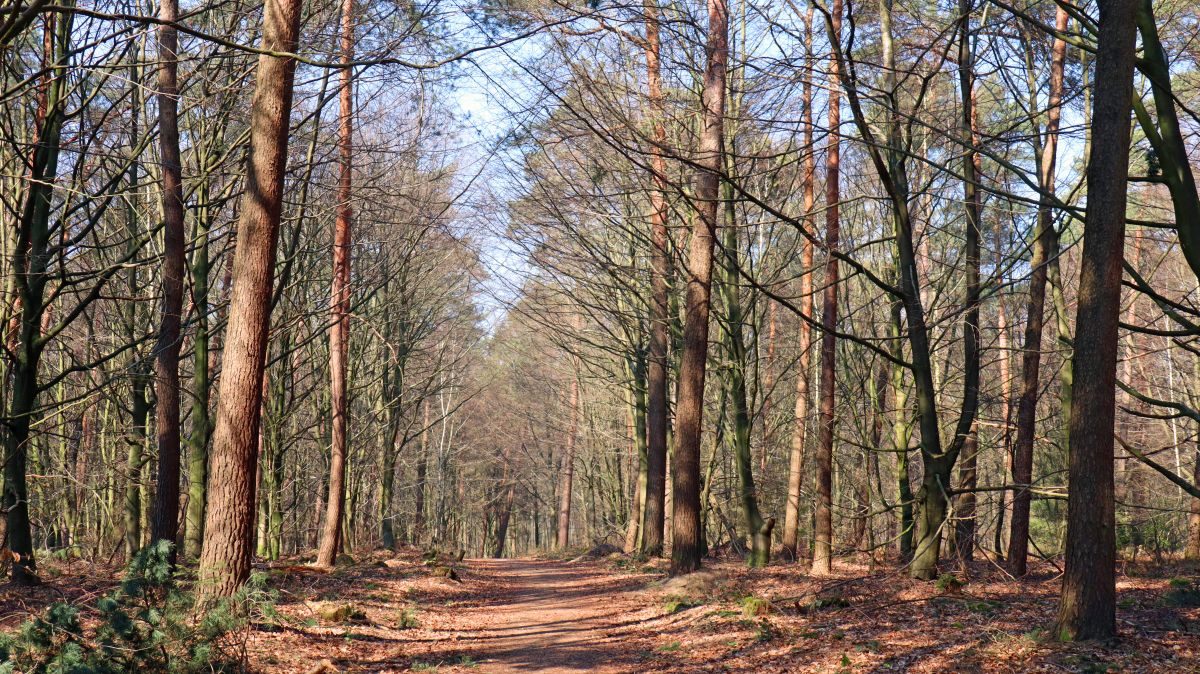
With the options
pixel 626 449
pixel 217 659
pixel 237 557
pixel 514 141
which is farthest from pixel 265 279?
pixel 626 449

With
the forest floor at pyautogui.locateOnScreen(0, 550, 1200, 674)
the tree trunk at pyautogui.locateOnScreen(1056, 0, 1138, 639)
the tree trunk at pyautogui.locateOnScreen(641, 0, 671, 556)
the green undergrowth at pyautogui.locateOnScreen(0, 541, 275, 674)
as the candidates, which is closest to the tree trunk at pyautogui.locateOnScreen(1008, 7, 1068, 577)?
the forest floor at pyautogui.locateOnScreen(0, 550, 1200, 674)

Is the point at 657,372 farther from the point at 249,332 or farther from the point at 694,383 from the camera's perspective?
the point at 249,332

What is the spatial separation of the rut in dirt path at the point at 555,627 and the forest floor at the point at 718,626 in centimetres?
3

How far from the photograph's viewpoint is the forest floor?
649 centimetres

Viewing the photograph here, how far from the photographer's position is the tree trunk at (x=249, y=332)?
7816 millimetres

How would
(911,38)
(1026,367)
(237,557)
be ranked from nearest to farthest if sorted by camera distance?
(237,557), (1026,367), (911,38)

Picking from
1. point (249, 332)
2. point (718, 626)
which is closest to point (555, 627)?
point (718, 626)

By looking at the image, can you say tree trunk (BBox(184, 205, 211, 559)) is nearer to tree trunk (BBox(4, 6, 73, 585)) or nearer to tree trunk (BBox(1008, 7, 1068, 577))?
tree trunk (BBox(4, 6, 73, 585))

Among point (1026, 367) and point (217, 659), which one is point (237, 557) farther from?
point (1026, 367)

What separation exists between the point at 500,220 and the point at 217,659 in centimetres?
1230

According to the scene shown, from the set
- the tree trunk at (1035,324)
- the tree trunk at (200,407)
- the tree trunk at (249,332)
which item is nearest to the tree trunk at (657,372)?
the tree trunk at (1035,324)

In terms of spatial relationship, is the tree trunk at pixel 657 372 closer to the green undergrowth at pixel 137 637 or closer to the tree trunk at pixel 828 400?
the tree trunk at pixel 828 400

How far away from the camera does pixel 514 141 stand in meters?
15.2

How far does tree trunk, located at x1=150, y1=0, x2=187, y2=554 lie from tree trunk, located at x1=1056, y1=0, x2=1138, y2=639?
9358mm
